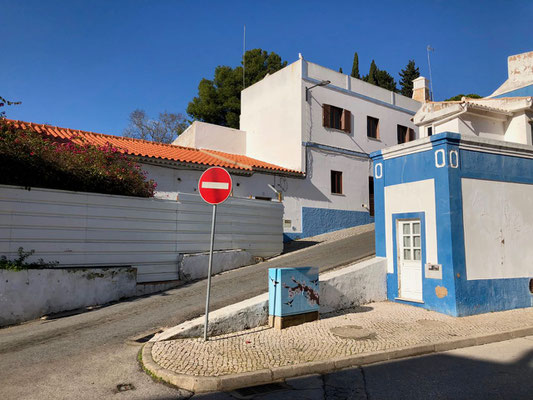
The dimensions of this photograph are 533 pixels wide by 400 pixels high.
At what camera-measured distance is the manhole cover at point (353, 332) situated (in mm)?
6289

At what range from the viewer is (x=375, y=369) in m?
5.16

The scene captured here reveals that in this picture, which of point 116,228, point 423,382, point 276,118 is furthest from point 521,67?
point 116,228

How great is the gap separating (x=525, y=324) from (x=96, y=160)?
32.8 ft

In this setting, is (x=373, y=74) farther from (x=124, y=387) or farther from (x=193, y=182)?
(x=124, y=387)

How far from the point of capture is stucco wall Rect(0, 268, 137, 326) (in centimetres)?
714

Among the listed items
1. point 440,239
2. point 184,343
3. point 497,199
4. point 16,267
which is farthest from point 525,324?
point 16,267

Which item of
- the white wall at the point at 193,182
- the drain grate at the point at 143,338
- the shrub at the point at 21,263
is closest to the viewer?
the drain grate at the point at 143,338

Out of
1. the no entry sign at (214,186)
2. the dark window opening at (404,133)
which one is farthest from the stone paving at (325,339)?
the dark window opening at (404,133)

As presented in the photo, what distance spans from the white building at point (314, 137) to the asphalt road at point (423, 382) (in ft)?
39.6

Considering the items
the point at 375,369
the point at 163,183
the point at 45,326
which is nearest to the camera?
the point at 375,369

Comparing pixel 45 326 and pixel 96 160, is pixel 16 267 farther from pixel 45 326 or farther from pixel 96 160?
pixel 96 160

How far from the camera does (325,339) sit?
614 cm

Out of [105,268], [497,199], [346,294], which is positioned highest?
[497,199]

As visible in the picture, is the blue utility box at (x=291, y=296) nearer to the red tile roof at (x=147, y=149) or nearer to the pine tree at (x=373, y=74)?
the red tile roof at (x=147, y=149)
